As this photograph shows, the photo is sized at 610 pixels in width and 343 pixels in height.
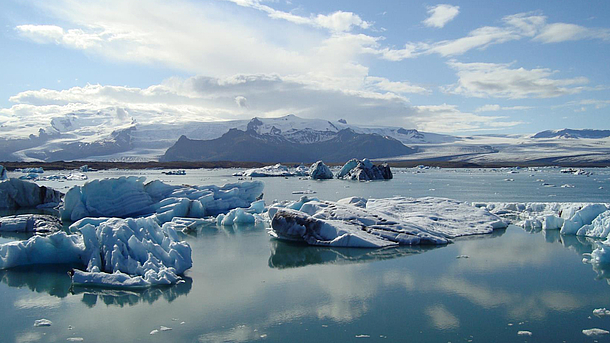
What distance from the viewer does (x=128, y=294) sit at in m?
6.80

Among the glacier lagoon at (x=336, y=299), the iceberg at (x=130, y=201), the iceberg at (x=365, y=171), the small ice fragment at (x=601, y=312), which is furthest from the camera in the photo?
the iceberg at (x=365, y=171)

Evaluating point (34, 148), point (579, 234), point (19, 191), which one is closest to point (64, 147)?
point (34, 148)

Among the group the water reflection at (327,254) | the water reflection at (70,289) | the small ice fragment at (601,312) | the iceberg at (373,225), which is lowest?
the water reflection at (70,289)

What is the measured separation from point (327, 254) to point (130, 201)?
7.91 m

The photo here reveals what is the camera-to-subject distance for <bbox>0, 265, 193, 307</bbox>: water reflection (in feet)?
21.7

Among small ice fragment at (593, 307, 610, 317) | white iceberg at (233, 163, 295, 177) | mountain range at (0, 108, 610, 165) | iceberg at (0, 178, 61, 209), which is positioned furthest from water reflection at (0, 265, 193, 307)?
mountain range at (0, 108, 610, 165)

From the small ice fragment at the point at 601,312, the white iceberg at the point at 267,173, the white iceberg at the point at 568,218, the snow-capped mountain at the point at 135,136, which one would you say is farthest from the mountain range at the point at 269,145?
the small ice fragment at the point at 601,312

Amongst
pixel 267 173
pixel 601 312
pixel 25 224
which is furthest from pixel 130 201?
pixel 267 173

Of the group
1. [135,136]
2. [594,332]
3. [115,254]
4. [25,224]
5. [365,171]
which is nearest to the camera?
[594,332]

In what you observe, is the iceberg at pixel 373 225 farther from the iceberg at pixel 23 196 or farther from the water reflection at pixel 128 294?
the iceberg at pixel 23 196

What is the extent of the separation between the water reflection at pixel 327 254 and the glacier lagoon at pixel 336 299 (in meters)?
0.02

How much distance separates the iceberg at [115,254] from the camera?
729 centimetres

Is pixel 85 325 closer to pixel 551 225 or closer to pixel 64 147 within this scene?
pixel 551 225

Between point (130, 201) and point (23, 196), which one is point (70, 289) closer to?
point (130, 201)
